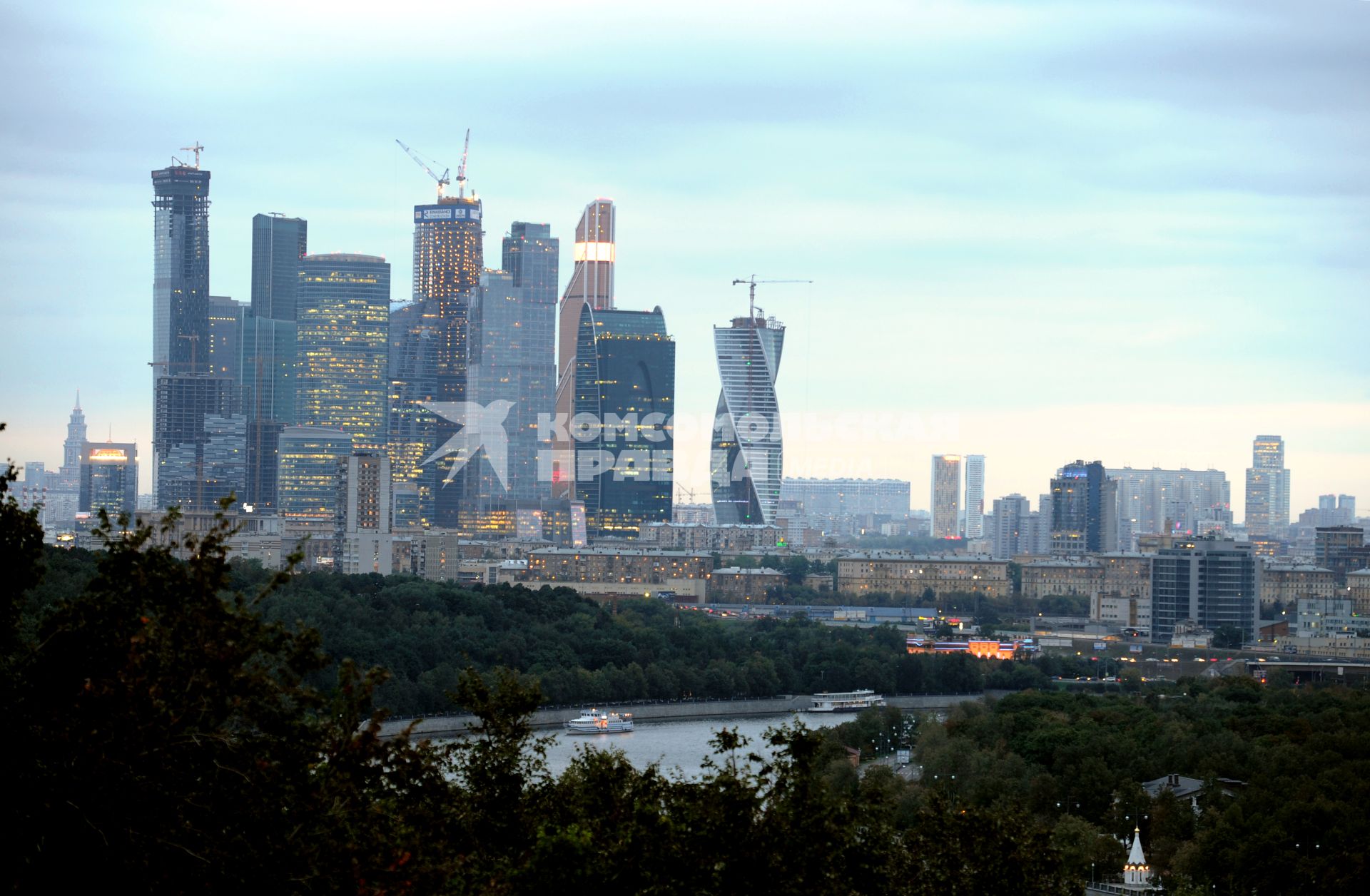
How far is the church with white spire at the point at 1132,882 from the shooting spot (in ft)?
65.9

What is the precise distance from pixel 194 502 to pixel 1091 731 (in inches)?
3630

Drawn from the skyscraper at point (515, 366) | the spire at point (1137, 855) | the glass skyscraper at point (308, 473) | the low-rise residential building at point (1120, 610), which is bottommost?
the low-rise residential building at point (1120, 610)

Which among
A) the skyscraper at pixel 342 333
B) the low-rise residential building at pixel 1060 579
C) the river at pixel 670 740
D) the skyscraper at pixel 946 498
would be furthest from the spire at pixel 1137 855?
the skyscraper at pixel 946 498

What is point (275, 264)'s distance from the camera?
134000 millimetres

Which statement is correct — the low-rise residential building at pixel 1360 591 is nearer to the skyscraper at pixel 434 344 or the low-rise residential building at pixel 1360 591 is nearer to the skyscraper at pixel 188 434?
the skyscraper at pixel 434 344

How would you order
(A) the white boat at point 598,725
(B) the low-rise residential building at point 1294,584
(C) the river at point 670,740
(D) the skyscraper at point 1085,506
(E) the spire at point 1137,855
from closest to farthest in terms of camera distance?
1. (E) the spire at point 1137,855
2. (C) the river at point 670,740
3. (A) the white boat at point 598,725
4. (B) the low-rise residential building at point 1294,584
5. (D) the skyscraper at point 1085,506

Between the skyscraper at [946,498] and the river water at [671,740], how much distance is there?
121 metres

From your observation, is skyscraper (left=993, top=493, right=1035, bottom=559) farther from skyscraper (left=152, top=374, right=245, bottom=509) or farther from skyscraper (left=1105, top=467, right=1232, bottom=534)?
skyscraper (left=152, top=374, right=245, bottom=509)

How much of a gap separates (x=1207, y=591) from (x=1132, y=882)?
1898 inches

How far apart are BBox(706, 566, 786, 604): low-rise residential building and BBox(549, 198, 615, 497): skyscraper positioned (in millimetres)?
38280

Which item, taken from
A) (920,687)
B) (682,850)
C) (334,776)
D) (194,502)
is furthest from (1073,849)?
(194,502)

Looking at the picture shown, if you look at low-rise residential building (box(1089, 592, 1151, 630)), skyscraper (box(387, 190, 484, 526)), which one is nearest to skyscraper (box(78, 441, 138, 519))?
skyscraper (box(387, 190, 484, 526))

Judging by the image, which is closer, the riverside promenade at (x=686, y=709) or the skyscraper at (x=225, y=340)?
the riverside promenade at (x=686, y=709)

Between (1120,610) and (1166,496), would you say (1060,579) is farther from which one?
(1166,496)
